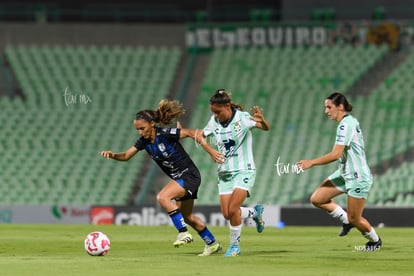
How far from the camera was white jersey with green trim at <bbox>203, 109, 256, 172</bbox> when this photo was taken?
14359mm

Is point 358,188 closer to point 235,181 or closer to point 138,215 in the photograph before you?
point 235,181

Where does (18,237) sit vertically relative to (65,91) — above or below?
below

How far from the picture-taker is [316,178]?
96.6 feet

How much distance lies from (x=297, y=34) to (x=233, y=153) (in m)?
21.0

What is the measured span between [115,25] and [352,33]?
26.1 ft

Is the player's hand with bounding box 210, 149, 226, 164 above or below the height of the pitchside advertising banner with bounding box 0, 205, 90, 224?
below

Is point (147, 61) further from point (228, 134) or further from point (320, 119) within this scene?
point (228, 134)

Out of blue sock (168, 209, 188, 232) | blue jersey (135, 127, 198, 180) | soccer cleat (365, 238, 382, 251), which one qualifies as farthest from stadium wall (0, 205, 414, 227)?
blue sock (168, 209, 188, 232)

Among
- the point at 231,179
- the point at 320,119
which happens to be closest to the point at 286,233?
the point at 231,179

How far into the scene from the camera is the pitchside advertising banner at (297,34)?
3419 centimetres

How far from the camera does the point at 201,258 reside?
13.8m

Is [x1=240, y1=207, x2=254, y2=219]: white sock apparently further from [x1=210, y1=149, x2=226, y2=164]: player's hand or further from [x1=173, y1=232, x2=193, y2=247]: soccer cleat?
[x1=210, y1=149, x2=226, y2=164]: player's hand

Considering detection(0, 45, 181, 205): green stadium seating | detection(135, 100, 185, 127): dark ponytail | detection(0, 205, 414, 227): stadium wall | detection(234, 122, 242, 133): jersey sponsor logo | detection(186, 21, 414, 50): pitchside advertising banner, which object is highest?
detection(186, 21, 414, 50): pitchside advertising banner

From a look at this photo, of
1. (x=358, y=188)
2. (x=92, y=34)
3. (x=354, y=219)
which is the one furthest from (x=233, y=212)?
(x=92, y=34)
